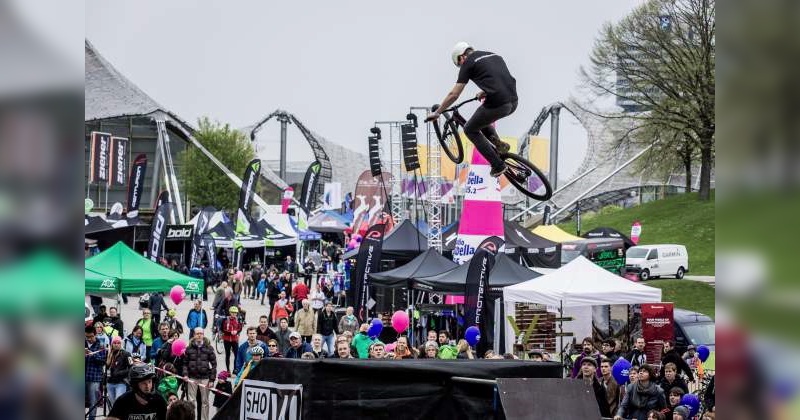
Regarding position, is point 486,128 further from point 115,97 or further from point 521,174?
point 115,97

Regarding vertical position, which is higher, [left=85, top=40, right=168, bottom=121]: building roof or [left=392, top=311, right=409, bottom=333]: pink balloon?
[left=85, top=40, right=168, bottom=121]: building roof

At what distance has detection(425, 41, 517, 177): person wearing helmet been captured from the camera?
7828 mm

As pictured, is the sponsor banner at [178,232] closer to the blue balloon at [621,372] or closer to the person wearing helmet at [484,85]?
the blue balloon at [621,372]

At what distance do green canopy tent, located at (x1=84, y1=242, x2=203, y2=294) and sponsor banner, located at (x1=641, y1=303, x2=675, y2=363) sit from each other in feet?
28.1

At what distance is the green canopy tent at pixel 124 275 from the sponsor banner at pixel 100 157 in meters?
38.5

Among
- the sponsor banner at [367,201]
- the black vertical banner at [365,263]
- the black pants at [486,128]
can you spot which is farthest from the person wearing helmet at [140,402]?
the sponsor banner at [367,201]

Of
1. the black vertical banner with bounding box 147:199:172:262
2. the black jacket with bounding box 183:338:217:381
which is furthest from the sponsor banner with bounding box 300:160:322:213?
the black jacket with bounding box 183:338:217:381

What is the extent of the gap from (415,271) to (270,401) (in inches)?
573

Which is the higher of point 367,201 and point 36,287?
point 367,201

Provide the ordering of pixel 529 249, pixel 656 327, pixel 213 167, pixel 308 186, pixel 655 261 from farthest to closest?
pixel 213 167, pixel 308 186, pixel 655 261, pixel 529 249, pixel 656 327

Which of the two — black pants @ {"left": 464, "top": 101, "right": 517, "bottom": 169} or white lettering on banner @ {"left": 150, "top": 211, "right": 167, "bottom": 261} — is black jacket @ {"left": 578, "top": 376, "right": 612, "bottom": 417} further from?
white lettering on banner @ {"left": 150, "top": 211, "right": 167, "bottom": 261}

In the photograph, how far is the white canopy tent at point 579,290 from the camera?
1616cm

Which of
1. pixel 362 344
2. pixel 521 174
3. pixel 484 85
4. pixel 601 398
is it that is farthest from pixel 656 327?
pixel 484 85

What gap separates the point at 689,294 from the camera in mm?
36781
